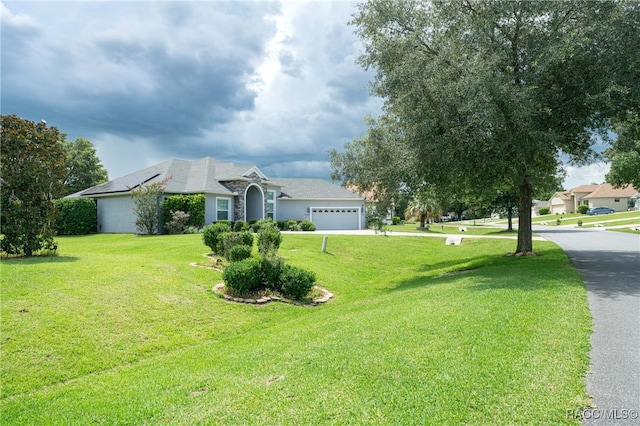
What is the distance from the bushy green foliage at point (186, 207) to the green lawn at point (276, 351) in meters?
15.3

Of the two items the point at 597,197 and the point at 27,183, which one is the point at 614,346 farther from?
the point at 597,197

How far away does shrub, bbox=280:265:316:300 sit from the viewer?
11688 millimetres

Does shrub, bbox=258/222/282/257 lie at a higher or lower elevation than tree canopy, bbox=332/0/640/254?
lower

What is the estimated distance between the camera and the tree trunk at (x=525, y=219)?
17.1 m

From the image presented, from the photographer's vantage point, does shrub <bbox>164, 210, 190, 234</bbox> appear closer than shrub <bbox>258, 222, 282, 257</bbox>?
No

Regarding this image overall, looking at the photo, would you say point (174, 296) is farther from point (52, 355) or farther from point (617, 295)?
point (617, 295)

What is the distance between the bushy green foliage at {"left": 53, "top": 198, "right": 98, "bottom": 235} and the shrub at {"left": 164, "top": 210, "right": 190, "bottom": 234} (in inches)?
311

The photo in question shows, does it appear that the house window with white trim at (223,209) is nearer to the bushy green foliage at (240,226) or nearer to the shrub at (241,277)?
the bushy green foliage at (240,226)

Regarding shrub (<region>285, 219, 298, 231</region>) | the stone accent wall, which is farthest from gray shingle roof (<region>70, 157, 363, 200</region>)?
shrub (<region>285, 219, 298, 231</region>)

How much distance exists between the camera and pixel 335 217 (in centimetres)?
3944

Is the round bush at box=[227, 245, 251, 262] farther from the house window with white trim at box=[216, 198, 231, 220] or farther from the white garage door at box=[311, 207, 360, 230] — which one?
the white garage door at box=[311, 207, 360, 230]

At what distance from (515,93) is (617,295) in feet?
20.2

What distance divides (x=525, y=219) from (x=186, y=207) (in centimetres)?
2082

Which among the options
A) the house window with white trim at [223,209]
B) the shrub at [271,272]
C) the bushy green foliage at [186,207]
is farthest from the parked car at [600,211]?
the shrub at [271,272]
